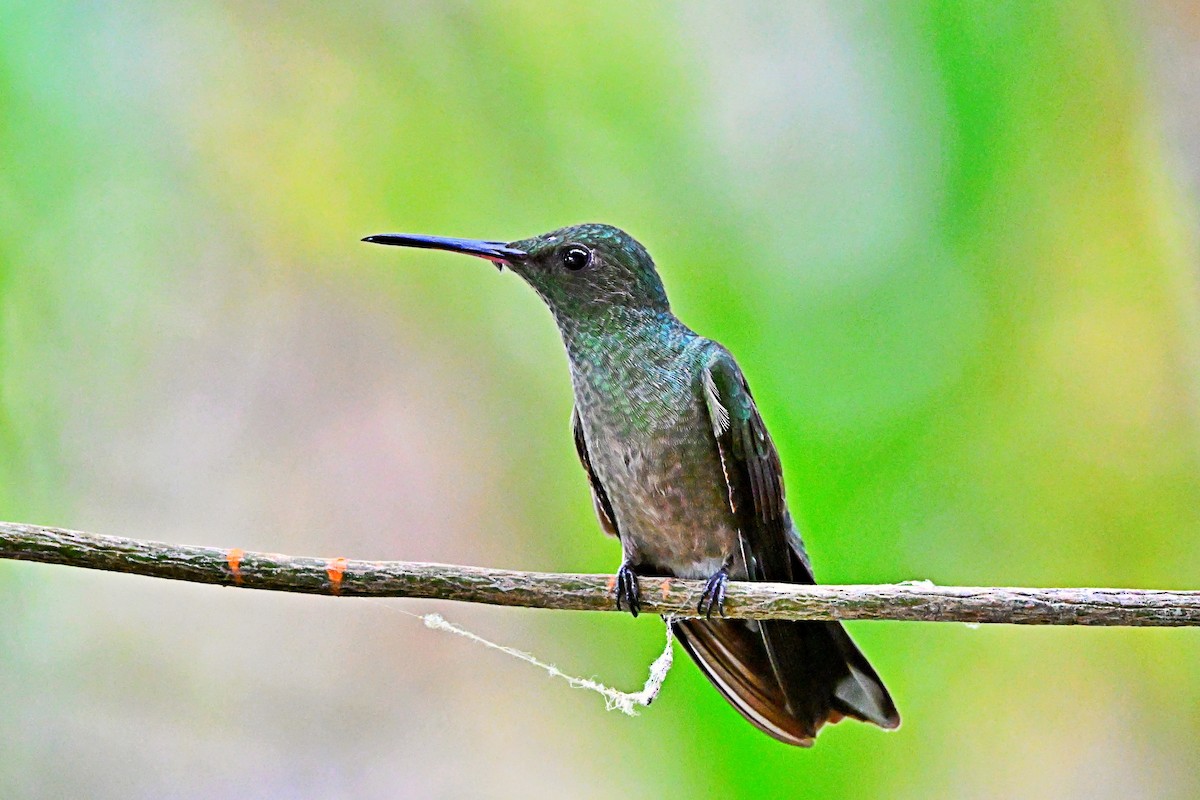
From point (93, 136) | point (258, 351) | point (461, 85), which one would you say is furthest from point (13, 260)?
point (461, 85)

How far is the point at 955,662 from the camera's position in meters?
2.77

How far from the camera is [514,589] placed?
1.71m

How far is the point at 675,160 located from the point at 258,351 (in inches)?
54.3

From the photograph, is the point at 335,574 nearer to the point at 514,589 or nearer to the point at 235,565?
the point at 235,565

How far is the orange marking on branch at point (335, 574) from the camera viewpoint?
1.59m

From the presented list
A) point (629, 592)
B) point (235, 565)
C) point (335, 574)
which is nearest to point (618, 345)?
point (629, 592)

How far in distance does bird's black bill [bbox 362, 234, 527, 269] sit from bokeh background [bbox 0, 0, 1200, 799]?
731 mm

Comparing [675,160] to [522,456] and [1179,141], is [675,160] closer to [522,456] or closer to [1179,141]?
[522,456]

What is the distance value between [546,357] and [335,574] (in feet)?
5.39

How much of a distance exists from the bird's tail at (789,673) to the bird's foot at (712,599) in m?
0.24

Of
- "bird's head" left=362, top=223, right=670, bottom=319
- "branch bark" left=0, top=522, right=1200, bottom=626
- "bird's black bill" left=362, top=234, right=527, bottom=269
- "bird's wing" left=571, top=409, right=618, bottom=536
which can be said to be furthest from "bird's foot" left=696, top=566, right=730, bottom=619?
"bird's black bill" left=362, top=234, right=527, bottom=269

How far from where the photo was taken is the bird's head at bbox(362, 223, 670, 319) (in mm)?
2383

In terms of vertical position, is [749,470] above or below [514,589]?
above

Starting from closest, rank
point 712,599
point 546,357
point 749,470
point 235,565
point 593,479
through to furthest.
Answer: point 235,565 < point 712,599 < point 749,470 < point 593,479 < point 546,357
